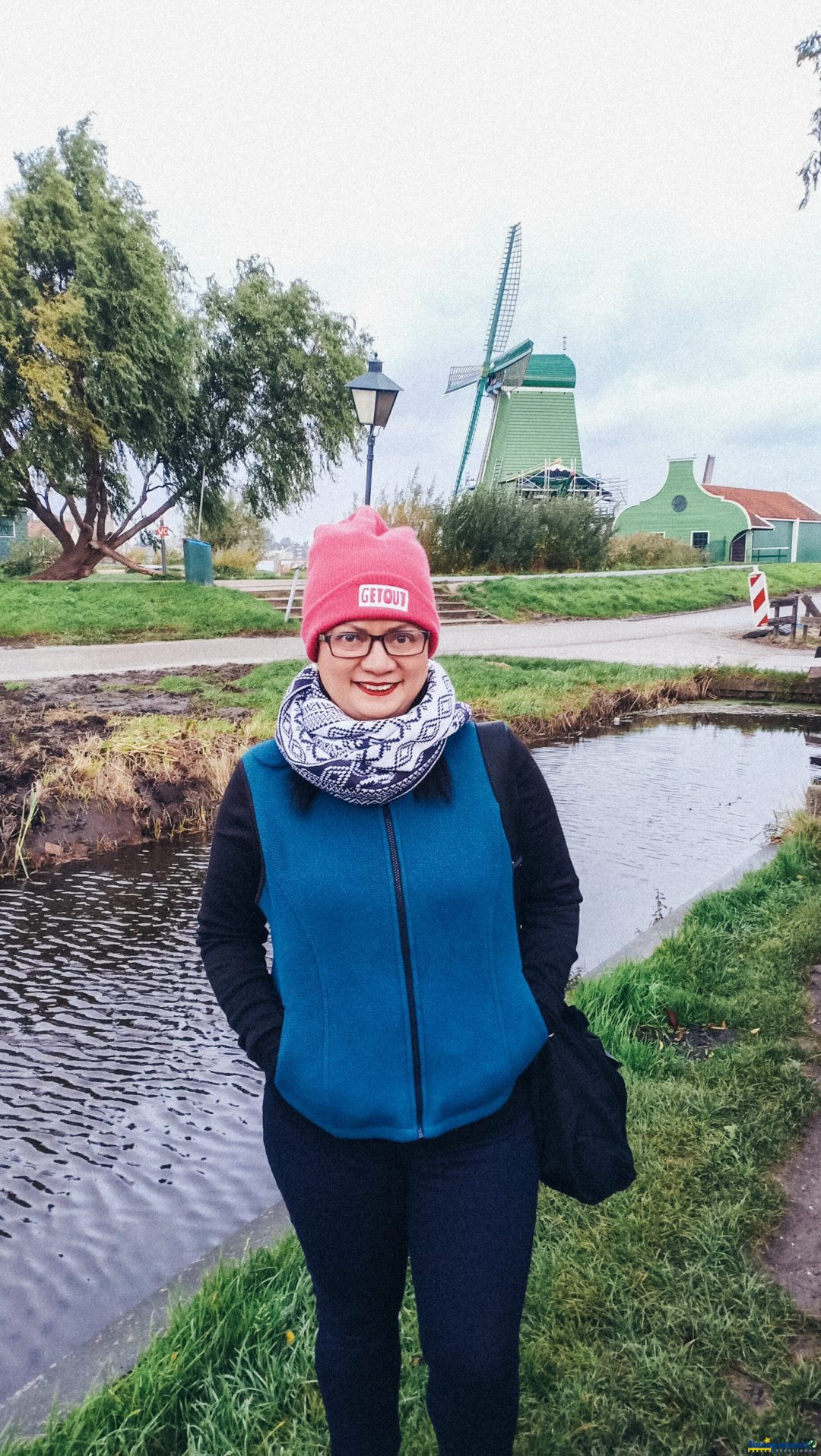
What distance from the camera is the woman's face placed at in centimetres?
155

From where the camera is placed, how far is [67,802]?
6.59 metres

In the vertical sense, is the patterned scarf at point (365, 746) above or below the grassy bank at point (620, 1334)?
above

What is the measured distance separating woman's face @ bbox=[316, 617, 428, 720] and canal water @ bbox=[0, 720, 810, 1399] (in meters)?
2.00

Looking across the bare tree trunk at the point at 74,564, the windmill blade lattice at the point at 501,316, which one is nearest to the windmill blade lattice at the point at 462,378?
the windmill blade lattice at the point at 501,316

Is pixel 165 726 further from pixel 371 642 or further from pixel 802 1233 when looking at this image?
pixel 371 642

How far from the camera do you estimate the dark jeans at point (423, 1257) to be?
1420 millimetres

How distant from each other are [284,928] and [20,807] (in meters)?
5.39

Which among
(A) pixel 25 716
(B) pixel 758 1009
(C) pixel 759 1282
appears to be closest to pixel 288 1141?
(C) pixel 759 1282

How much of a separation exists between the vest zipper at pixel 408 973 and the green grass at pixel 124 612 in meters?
16.5

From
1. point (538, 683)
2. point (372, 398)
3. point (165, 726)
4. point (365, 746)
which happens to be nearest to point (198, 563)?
point (538, 683)

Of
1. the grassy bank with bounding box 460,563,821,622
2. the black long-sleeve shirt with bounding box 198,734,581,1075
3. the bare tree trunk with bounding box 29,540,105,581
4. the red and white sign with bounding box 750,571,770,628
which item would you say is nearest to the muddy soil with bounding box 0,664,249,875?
the black long-sleeve shirt with bounding box 198,734,581,1075

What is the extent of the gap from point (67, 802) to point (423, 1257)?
5670 mm

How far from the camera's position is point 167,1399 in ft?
6.44

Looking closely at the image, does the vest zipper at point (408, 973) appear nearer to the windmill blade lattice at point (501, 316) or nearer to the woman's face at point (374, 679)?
the woman's face at point (374, 679)
